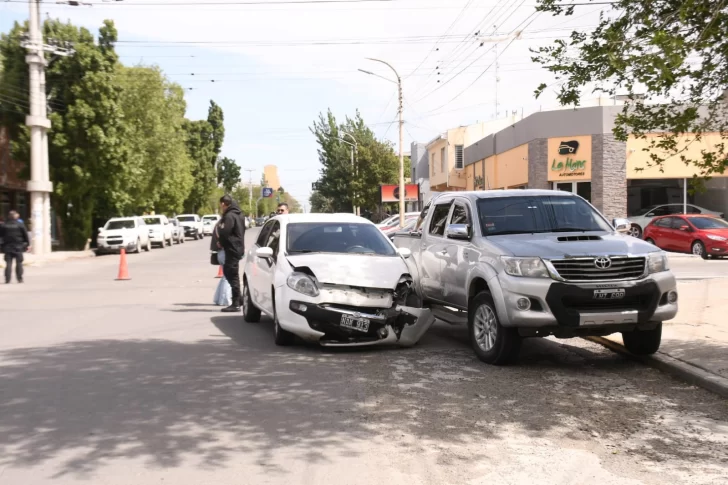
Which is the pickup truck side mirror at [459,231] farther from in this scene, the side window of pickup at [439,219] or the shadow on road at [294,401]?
the shadow on road at [294,401]

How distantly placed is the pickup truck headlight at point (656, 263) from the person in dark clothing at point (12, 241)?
1619 centimetres

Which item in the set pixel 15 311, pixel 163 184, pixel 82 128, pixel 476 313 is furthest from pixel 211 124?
pixel 476 313

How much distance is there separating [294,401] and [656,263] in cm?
412

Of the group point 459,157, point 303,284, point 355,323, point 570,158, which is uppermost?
point 459,157

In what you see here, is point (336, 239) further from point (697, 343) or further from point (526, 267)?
point (697, 343)

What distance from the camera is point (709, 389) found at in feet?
23.4

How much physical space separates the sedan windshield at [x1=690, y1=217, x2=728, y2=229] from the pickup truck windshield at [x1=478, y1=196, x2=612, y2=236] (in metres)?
17.3

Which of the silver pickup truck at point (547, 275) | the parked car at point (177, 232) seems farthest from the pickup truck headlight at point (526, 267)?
the parked car at point (177, 232)

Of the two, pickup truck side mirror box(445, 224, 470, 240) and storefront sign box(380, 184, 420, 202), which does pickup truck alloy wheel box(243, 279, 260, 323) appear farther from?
storefront sign box(380, 184, 420, 202)

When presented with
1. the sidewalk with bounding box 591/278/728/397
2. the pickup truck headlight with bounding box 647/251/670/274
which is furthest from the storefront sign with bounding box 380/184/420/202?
the pickup truck headlight with bounding box 647/251/670/274

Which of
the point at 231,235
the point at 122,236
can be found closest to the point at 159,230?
the point at 122,236

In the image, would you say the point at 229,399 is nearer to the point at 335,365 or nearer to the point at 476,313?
the point at 335,365

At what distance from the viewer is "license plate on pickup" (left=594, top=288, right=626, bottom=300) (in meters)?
7.66

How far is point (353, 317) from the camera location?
882cm
